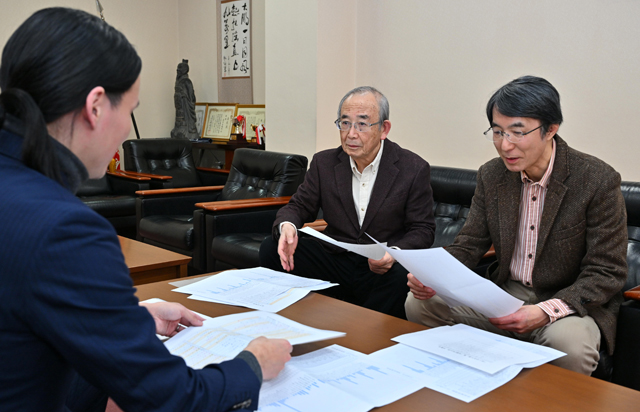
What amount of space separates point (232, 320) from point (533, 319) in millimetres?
841

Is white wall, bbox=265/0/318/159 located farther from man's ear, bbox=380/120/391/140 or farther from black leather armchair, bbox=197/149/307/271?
man's ear, bbox=380/120/391/140

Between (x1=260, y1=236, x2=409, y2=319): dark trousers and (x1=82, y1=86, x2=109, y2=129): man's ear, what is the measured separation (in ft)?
5.36

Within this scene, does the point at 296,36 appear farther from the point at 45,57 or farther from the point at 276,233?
the point at 45,57

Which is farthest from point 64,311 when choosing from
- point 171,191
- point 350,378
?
point 171,191

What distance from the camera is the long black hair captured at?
73cm

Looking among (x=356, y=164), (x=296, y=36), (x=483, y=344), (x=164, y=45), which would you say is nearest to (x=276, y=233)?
(x=356, y=164)

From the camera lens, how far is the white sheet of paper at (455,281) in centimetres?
131

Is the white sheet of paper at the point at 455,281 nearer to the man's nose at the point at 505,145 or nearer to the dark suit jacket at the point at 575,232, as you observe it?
the dark suit jacket at the point at 575,232

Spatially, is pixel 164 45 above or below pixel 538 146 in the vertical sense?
above

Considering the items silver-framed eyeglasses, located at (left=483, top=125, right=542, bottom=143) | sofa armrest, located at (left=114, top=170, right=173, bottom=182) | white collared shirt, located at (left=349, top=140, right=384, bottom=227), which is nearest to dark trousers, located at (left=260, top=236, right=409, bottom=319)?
white collared shirt, located at (left=349, top=140, right=384, bottom=227)

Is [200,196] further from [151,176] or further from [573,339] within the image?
[573,339]

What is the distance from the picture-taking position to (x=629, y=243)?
225 cm

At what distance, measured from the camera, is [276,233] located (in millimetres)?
2445

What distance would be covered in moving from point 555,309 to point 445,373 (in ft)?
2.16
